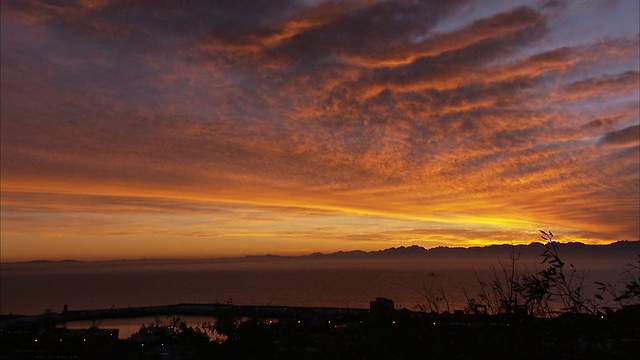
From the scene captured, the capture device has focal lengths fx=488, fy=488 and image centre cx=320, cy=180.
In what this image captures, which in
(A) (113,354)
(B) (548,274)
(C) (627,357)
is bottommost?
(A) (113,354)

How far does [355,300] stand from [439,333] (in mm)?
82180

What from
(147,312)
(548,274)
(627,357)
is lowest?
(147,312)

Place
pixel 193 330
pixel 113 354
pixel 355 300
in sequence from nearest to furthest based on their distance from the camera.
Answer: pixel 193 330 → pixel 113 354 → pixel 355 300

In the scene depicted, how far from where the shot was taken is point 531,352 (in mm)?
4883

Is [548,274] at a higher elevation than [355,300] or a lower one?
higher

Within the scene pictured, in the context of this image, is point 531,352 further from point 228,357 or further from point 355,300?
point 355,300

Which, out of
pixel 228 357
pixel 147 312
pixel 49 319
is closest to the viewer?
pixel 228 357

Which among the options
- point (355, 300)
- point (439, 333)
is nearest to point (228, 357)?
point (439, 333)

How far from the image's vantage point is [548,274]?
4941 mm

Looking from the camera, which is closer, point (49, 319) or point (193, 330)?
point (193, 330)

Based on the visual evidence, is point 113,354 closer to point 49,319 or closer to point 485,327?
point 485,327

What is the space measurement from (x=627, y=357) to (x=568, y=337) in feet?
1.90

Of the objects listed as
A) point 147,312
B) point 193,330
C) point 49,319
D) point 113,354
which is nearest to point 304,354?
point 193,330

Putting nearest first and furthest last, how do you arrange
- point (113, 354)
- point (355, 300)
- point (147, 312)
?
point (113, 354), point (147, 312), point (355, 300)
